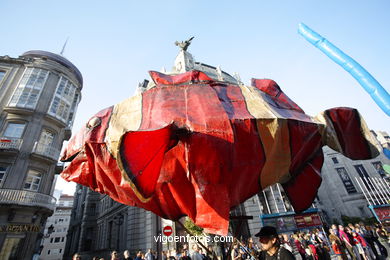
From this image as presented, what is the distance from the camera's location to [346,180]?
27906mm

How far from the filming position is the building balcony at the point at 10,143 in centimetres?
1478

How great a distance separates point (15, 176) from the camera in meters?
14.4

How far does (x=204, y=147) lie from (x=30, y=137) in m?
20.0

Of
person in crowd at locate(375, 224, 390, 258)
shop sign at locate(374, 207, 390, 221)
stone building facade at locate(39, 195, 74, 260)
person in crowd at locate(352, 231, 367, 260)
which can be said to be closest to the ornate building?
person in crowd at locate(352, 231, 367, 260)

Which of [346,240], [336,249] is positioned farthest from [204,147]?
[346,240]

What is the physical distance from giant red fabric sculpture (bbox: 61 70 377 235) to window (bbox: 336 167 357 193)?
32.3 meters

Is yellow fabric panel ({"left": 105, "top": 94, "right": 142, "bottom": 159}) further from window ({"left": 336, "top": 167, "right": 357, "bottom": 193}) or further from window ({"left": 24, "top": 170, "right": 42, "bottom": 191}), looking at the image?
window ({"left": 336, "top": 167, "right": 357, "bottom": 193})

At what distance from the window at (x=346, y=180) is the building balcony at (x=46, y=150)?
3647cm

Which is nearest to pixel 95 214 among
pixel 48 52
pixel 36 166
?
pixel 36 166

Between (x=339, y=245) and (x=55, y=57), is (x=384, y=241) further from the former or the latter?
(x=55, y=57)

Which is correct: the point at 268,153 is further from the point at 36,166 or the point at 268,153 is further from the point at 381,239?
the point at 36,166

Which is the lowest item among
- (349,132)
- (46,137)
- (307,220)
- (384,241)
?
(384,241)

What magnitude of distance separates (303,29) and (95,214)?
32.8 m

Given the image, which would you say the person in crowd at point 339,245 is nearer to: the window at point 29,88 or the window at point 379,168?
the window at point 29,88
